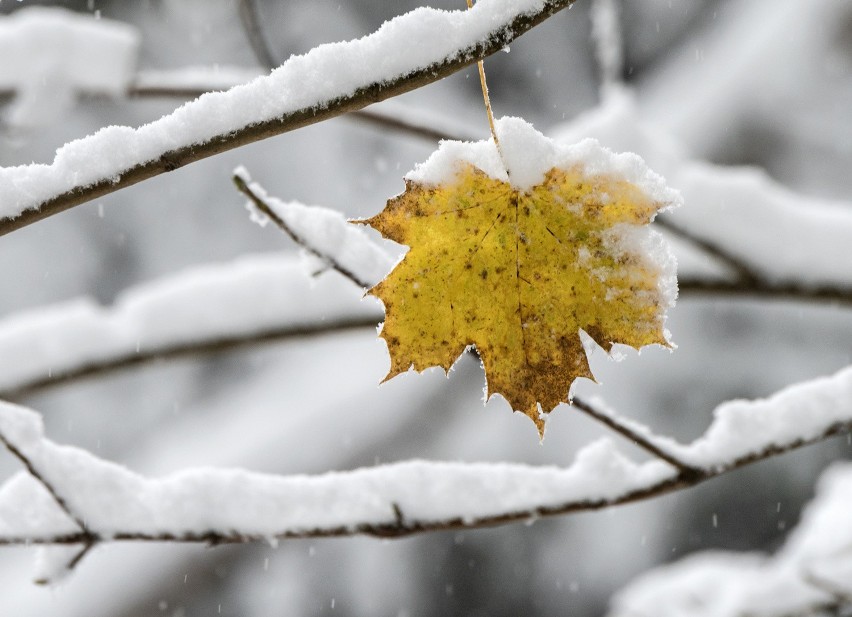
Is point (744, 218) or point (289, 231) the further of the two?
point (744, 218)

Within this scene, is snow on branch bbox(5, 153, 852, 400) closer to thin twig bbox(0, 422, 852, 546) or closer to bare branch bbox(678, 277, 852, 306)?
bare branch bbox(678, 277, 852, 306)

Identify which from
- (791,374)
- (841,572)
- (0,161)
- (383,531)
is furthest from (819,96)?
(0,161)

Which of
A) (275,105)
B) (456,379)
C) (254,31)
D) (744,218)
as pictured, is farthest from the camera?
(456,379)

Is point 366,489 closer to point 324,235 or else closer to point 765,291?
point 324,235

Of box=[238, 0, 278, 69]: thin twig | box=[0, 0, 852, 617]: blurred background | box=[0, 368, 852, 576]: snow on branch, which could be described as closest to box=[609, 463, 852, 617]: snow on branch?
box=[0, 368, 852, 576]: snow on branch

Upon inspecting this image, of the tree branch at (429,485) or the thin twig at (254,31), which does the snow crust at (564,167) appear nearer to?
the tree branch at (429,485)

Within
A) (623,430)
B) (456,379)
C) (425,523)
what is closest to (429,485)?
(425,523)
